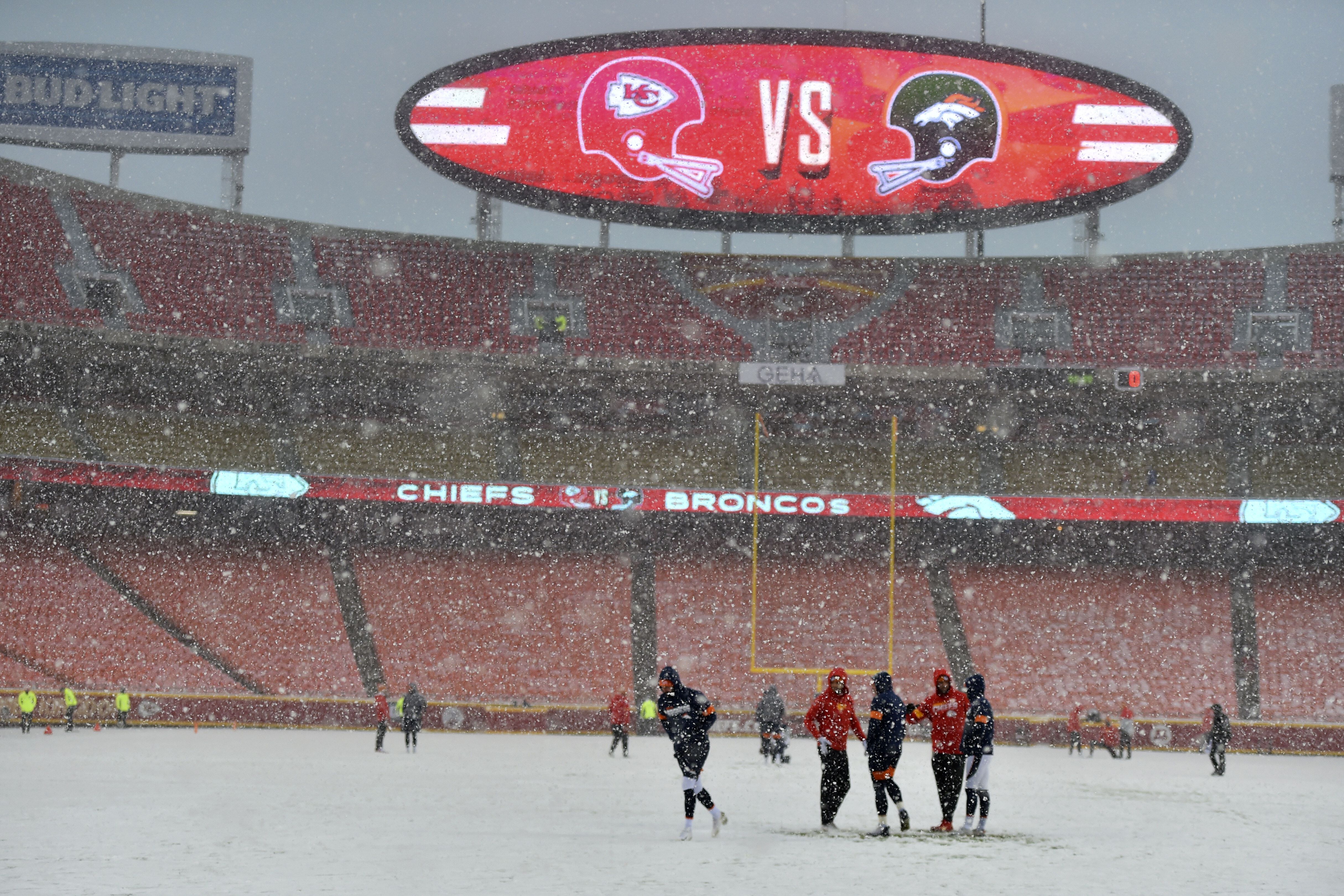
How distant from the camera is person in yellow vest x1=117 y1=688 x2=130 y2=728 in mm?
30141

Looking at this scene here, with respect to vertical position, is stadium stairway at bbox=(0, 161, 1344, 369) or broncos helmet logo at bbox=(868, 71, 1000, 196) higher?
broncos helmet logo at bbox=(868, 71, 1000, 196)

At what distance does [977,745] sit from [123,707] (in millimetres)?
22656

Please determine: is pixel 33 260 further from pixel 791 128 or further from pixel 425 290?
pixel 791 128

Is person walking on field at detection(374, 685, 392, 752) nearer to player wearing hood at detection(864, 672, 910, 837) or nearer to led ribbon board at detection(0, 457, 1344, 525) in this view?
led ribbon board at detection(0, 457, 1344, 525)

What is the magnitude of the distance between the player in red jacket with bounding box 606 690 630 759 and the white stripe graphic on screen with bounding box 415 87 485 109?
64.4 ft

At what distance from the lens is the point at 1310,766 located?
1077 inches

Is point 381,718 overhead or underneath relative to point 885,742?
underneath

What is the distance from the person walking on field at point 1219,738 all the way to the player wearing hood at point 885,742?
11975mm

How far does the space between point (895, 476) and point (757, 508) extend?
611cm

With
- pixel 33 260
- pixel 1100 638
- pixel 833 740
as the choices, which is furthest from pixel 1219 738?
pixel 33 260

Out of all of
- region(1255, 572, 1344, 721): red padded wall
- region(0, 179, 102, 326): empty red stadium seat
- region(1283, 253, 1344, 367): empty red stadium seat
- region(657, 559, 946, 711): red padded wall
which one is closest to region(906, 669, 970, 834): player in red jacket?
region(657, 559, 946, 711): red padded wall

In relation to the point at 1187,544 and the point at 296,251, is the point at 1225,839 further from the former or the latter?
the point at 296,251

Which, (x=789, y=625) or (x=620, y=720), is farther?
(x=789, y=625)

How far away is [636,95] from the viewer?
127 feet
